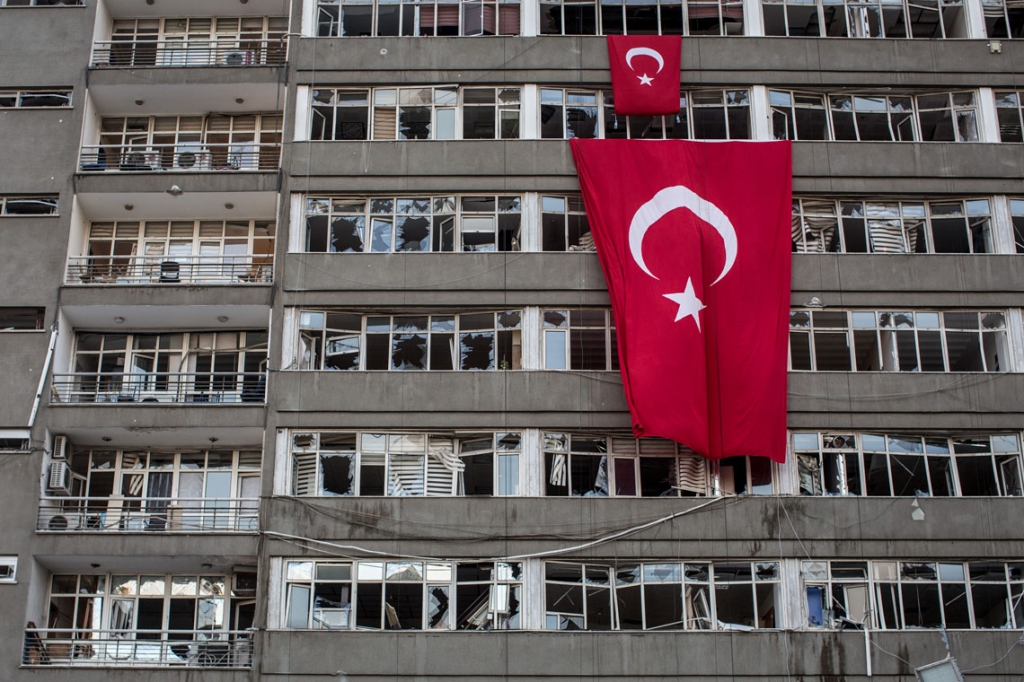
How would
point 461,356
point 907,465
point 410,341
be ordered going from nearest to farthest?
1. point 907,465
2. point 461,356
3. point 410,341

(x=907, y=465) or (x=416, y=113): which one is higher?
(x=416, y=113)

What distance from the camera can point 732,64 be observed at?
35.7 meters

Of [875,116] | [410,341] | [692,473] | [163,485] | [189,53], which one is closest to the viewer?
[692,473]

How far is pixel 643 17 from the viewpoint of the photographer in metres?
36.8

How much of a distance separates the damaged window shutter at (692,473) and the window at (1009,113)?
1232 centimetres

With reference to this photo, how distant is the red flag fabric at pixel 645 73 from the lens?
35031 millimetres

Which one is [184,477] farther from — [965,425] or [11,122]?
[965,425]

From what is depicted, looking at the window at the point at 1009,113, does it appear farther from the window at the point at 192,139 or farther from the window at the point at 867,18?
the window at the point at 192,139

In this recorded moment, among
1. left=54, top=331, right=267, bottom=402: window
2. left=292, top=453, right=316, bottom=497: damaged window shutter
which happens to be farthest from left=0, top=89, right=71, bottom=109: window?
left=292, top=453, right=316, bottom=497: damaged window shutter

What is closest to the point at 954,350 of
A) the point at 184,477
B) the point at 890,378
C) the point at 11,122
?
the point at 890,378

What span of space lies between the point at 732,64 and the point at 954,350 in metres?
9.35

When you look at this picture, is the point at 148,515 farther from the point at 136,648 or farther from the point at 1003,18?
the point at 1003,18

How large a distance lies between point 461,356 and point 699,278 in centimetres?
607

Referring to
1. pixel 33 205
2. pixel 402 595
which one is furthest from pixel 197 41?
pixel 402 595
